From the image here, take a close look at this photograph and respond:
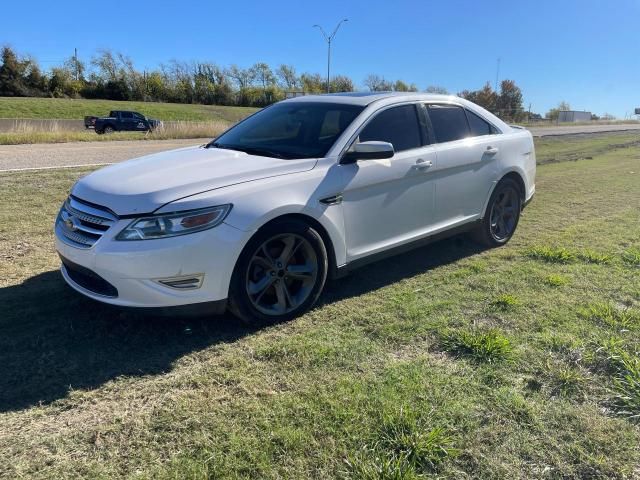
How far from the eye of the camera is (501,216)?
5.72 m

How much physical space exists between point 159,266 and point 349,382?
4.44 ft

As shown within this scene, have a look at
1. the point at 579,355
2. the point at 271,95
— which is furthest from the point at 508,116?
the point at 579,355

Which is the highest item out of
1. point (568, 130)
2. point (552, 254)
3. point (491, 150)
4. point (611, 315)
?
point (568, 130)

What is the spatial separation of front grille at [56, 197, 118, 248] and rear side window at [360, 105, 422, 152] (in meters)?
2.09

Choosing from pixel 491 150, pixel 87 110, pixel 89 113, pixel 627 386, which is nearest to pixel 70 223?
pixel 627 386

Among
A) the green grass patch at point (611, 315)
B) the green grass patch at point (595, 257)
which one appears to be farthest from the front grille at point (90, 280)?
the green grass patch at point (595, 257)

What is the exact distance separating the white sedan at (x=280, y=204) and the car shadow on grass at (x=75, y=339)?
11.2 inches

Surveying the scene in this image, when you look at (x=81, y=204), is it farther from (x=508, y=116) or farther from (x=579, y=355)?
(x=508, y=116)

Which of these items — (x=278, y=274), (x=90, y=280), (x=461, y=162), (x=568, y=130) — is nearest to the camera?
(x=90, y=280)

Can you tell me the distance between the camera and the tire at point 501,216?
5.49 meters

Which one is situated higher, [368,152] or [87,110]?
[87,110]

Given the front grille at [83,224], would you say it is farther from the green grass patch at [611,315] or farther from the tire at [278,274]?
the green grass patch at [611,315]

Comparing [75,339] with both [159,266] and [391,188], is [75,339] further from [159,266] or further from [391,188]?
[391,188]

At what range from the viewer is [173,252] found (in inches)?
124
